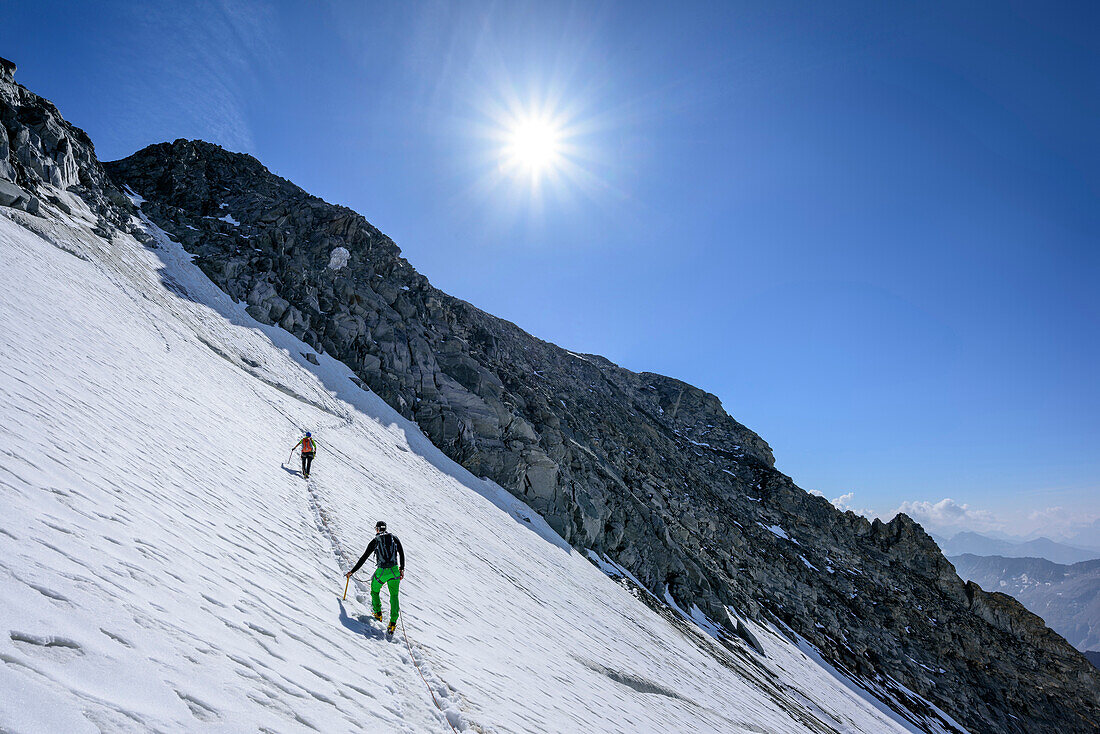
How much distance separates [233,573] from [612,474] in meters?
40.6

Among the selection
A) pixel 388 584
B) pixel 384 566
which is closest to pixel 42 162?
pixel 384 566

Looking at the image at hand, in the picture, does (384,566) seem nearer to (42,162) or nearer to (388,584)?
(388,584)

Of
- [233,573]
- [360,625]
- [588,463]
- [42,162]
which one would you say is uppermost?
[42,162]

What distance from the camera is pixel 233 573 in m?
6.22

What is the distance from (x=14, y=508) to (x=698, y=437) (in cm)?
10037

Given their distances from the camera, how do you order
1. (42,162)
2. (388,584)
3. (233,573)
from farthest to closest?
(42,162) → (388,584) → (233,573)

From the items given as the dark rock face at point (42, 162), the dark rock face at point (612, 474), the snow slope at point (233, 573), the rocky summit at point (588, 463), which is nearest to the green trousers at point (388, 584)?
the snow slope at point (233, 573)

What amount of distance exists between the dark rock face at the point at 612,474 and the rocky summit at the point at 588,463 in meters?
0.23

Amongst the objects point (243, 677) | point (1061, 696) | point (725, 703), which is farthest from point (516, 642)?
point (1061, 696)

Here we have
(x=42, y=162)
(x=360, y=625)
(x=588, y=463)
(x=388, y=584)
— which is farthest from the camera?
(x=588, y=463)

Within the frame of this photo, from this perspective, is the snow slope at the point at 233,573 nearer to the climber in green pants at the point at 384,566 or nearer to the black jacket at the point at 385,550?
the climber in green pants at the point at 384,566

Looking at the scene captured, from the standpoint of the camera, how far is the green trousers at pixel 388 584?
747 centimetres

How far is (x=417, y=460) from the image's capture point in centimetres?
2644

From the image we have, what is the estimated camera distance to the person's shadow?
279 inches
